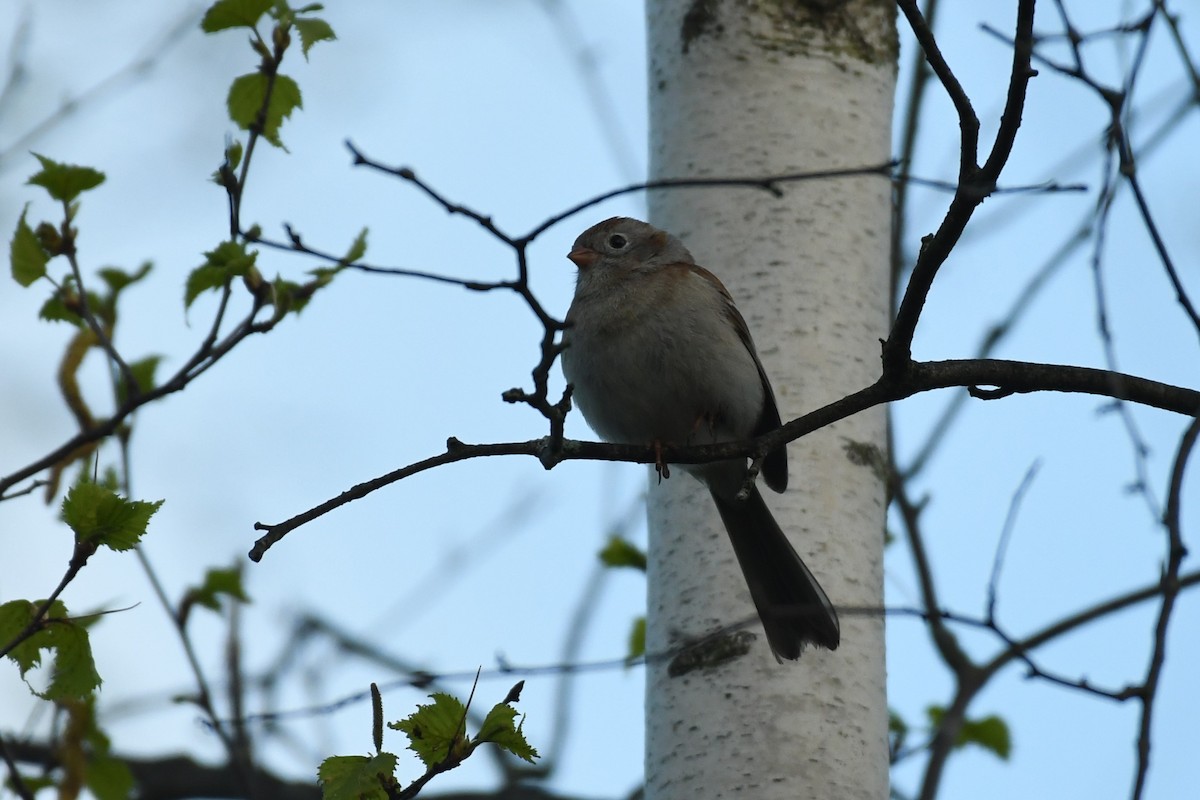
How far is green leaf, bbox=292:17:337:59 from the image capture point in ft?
12.0

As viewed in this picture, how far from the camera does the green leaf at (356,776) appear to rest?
8.91 ft

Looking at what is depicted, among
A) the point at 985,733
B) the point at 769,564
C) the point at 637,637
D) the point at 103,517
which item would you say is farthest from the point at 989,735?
the point at 103,517

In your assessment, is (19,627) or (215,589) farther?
(215,589)

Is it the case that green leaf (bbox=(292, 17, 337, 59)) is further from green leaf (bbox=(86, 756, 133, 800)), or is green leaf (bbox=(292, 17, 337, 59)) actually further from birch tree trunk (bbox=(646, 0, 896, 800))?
green leaf (bbox=(86, 756, 133, 800))

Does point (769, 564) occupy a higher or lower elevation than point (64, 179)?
lower

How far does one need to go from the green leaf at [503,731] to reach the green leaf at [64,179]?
75.9 inches

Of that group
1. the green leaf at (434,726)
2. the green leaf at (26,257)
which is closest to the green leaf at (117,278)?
the green leaf at (26,257)

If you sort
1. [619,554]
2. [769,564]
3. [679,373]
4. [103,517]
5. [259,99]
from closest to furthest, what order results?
[103,517]
[259,99]
[769,564]
[679,373]
[619,554]

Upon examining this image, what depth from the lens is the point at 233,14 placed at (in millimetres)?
3672

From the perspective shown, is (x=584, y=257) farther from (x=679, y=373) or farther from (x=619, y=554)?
(x=619, y=554)

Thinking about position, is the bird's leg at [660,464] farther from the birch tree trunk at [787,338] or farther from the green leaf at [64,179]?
the green leaf at [64,179]

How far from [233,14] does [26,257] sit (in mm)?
860

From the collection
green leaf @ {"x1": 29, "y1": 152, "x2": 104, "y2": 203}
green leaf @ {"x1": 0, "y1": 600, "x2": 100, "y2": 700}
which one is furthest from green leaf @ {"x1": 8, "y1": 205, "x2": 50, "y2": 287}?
green leaf @ {"x1": 0, "y1": 600, "x2": 100, "y2": 700}

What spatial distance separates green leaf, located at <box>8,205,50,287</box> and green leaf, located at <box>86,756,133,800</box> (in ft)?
5.21
